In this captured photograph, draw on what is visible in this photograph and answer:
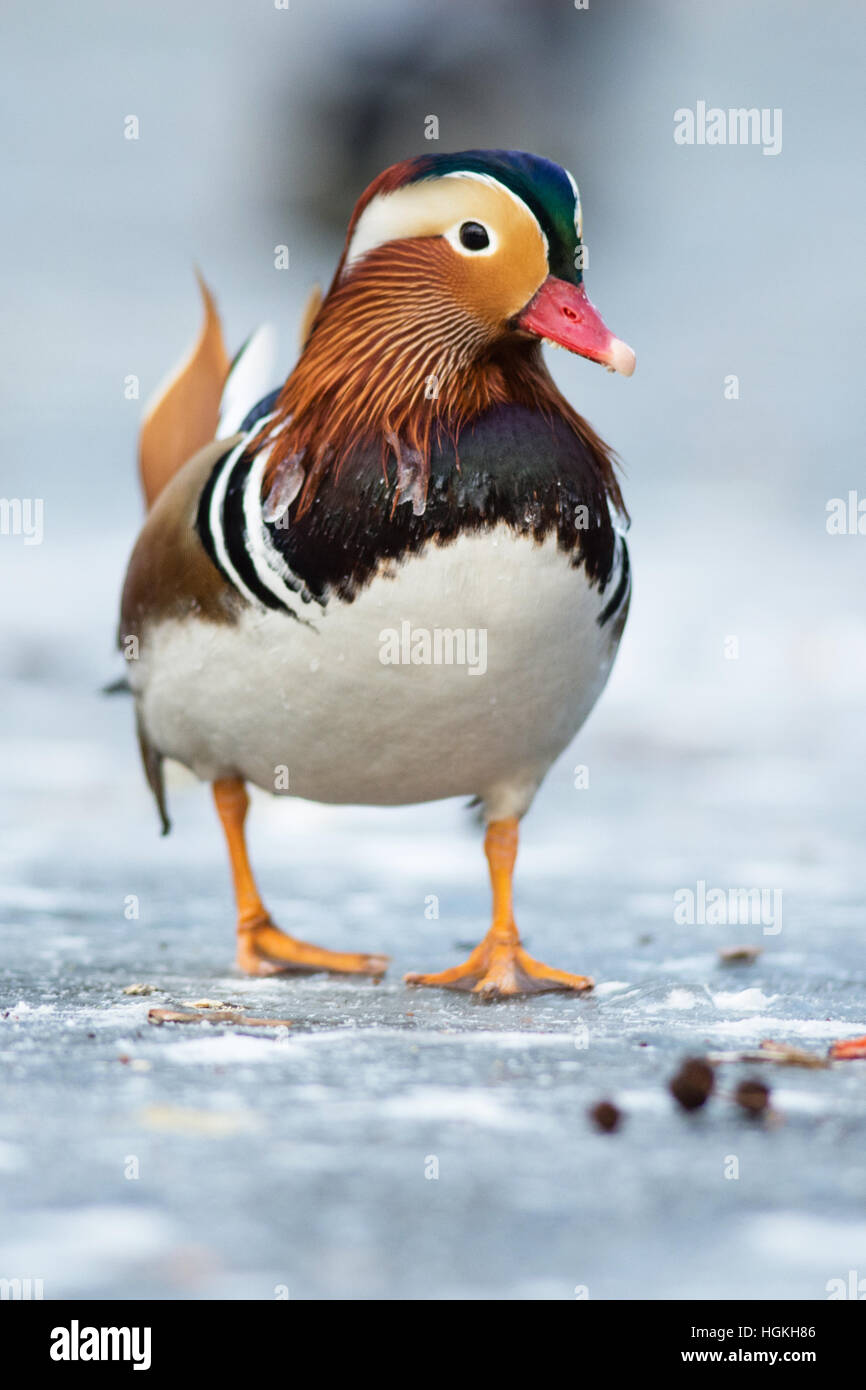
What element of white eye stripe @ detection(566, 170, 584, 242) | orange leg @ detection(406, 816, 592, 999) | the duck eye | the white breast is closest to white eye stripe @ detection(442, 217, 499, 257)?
the duck eye

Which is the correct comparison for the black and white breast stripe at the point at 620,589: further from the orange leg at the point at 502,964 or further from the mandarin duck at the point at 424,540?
the orange leg at the point at 502,964

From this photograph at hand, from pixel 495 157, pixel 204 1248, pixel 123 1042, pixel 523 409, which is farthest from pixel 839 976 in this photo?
pixel 204 1248

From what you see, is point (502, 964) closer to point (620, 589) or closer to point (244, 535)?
point (620, 589)

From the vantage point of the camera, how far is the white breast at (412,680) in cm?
204

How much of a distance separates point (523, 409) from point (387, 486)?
8.8 inches

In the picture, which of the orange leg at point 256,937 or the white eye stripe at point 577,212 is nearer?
the white eye stripe at point 577,212

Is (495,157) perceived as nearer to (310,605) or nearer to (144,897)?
(310,605)

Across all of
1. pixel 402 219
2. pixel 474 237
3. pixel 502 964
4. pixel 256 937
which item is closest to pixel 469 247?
pixel 474 237

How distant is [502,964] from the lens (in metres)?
2.30

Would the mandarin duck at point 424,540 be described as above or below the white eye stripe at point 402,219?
below

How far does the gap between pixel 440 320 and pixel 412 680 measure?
48 cm

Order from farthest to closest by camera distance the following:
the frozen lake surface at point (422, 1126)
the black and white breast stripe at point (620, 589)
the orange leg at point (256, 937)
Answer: the orange leg at point (256, 937), the black and white breast stripe at point (620, 589), the frozen lake surface at point (422, 1126)

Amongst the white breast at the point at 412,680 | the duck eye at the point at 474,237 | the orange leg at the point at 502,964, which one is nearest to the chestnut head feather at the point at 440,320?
the duck eye at the point at 474,237

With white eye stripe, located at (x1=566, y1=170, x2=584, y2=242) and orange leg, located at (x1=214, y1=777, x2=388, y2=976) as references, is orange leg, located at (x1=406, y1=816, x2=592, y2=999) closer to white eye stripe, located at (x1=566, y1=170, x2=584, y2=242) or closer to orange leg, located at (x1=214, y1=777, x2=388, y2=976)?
orange leg, located at (x1=214, y1=777, x2=388, y2=976)
